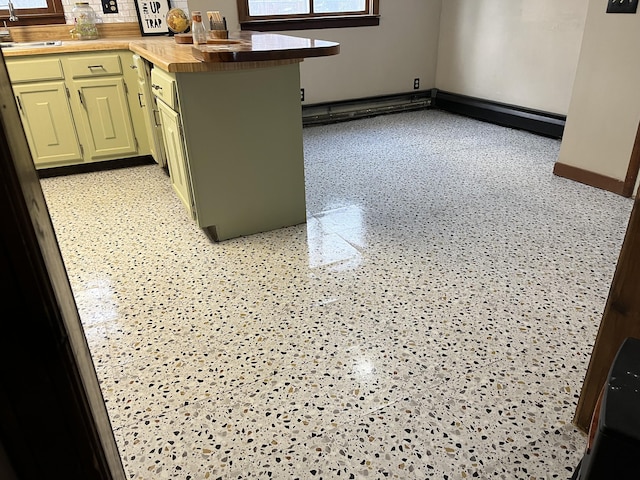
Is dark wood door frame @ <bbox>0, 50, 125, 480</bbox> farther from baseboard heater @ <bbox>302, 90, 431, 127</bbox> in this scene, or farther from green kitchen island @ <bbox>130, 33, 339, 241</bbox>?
baseboard heater @ <bbox>302, 90, 431, 127</bbox>

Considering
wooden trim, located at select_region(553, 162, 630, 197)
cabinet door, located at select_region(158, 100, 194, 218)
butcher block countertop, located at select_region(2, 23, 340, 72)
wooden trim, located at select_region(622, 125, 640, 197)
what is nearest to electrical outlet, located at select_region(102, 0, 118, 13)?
butcher block countertop, located at select_region(2, 23, 340, 72)

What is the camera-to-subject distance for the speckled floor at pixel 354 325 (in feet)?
4.53

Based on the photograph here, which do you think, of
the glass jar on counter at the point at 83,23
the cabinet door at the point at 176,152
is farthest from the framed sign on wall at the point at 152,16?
the cabinet door at the point at 176,152

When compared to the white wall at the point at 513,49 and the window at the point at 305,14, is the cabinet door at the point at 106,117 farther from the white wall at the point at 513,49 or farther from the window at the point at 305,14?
the white wall at the point at 513,49

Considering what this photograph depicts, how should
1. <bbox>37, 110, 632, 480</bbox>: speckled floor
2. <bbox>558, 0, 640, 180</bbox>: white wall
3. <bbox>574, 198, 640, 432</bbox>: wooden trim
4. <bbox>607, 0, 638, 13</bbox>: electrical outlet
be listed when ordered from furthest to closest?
<bbox>558, 0, 640, 180</bbox>: white wall → <bbox>607, 0, 638, 13</bbox>: electrical outlet → <bbox>37, 110, 632, 480</bbox>: speckled floor → <bbox>574, 198, 640, 432</bbox>: wooden trim

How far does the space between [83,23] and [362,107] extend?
2.82 metres

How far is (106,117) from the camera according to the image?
11.8ft

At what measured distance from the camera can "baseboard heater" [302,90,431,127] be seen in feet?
16.5

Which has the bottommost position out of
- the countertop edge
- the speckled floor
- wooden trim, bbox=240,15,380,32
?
the speckled floor

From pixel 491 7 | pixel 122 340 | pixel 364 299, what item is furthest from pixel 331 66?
pixel 122 340

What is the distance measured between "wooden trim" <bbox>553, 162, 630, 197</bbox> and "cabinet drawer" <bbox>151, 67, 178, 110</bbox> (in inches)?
106

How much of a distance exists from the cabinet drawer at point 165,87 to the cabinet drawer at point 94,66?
37.1 inches

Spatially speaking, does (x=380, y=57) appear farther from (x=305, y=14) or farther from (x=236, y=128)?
(x=236, y=128)

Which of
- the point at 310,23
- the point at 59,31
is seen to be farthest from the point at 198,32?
the point at 310,23
